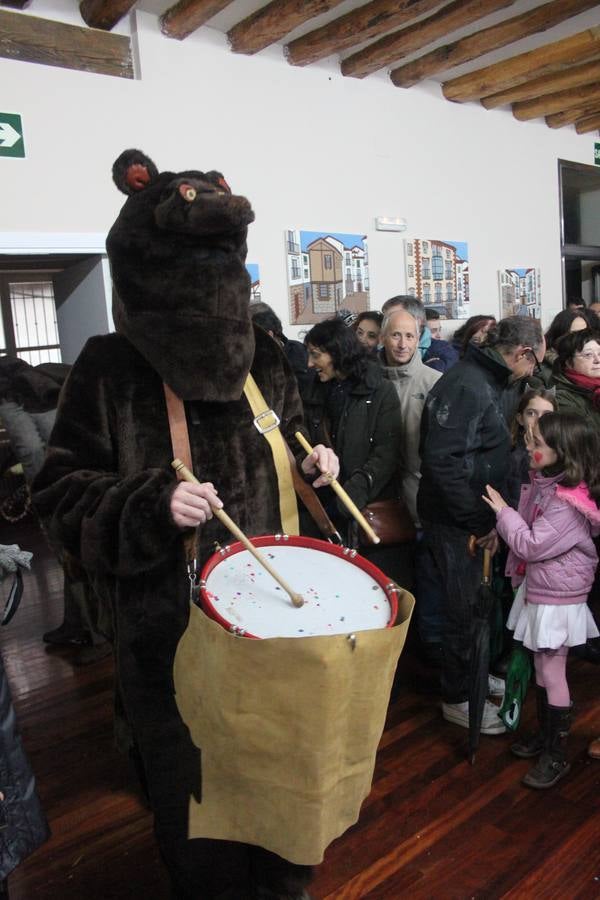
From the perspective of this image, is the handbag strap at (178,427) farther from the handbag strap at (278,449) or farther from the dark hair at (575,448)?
the dark hair at (575,448)

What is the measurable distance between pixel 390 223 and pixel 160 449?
172 inches

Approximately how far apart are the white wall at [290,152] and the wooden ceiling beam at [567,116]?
0.09 metres

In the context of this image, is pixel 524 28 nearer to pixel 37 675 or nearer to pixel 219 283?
pixel 219 283

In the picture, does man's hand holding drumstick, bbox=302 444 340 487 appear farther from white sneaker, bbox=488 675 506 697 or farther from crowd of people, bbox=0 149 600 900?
white sneaker, bbox=488 675 506 697

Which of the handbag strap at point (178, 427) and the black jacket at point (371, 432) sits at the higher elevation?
the handbag strap at point (178, 427)

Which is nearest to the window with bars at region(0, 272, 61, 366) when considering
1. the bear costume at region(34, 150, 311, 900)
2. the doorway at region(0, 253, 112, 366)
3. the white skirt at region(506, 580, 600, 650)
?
the doorway at region(0, 253, 112, 366)

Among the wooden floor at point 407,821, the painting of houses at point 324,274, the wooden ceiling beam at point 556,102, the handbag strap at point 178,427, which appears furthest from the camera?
the wooden ceiling beam at point 556,102

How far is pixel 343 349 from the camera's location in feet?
9.12

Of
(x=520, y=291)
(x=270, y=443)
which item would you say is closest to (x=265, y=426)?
(x=270, y=443)

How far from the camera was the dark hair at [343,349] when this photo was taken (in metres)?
2.78

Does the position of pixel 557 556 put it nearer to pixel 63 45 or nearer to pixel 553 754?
pixel 553 754

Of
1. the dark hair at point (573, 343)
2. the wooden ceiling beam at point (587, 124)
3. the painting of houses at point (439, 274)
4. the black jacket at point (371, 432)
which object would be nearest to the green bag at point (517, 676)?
the black jacket at point (371, 432)

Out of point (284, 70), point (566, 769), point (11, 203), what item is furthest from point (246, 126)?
point (566, 769)

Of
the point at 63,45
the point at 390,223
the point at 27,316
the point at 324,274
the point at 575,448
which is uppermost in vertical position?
the point at 63,45
